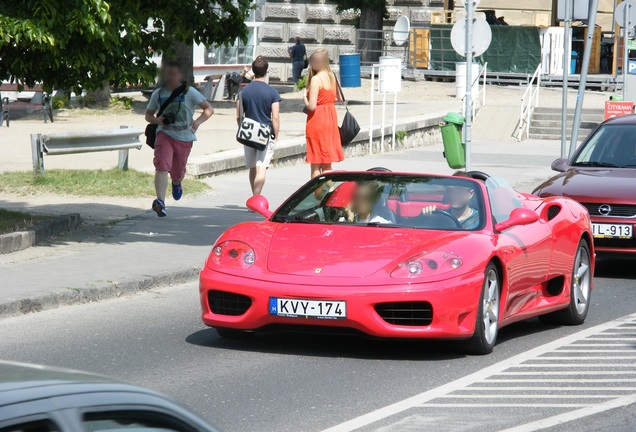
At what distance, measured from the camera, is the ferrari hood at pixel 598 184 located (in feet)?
42.5

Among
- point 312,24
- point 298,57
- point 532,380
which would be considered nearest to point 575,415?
point 532,380

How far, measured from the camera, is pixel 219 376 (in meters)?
7.80

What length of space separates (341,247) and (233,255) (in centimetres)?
72

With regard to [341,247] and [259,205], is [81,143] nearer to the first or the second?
[259,205]

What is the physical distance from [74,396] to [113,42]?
10.1 meters

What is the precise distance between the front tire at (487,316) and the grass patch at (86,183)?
9.72 m

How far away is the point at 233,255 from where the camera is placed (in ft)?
28.7

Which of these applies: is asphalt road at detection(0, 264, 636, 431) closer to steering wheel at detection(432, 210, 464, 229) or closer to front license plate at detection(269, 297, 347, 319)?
front license plate at detection(269, 297, 347, 319)

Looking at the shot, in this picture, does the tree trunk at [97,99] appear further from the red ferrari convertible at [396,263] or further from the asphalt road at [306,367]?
the red ferrari convertible at [396,263]

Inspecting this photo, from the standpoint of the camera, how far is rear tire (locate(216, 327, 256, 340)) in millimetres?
8984

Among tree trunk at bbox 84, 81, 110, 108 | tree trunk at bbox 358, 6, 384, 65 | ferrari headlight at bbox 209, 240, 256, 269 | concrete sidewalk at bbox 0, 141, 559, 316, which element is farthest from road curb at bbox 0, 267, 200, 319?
tree trunk at bbox 358, 6, 384, 65

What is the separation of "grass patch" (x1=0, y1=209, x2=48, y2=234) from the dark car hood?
17.0ft

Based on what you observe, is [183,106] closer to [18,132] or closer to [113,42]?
[113,42]

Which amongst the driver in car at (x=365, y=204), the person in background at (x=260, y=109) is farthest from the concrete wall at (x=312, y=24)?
the driver in car at (x=365, y=204)
